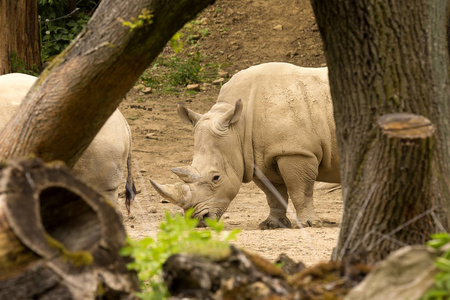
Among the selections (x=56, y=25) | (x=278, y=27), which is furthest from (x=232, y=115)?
(x=278, y=27)

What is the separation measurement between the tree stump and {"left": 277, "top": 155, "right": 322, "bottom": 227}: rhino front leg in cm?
435

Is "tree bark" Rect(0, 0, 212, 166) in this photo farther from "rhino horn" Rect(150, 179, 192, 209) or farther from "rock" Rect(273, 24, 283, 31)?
"rock" Rect(273, 24, 283, 31)

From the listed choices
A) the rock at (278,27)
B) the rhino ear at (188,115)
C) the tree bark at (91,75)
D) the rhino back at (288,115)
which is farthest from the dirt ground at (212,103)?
the tree bark at (91,75)

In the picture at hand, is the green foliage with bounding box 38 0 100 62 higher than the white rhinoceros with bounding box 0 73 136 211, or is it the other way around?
the green foliage with bounding box 38 0 100 62

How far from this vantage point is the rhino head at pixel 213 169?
26.0 ft

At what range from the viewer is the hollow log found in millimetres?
2654

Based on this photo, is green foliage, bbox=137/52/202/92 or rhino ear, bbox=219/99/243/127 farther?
green foliage, bbox=137/52/202/92

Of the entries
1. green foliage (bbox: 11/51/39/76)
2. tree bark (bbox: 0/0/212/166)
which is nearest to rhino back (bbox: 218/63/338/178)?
green foliage (bbox: 11/51/39/76)

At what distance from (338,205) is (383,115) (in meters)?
6.28

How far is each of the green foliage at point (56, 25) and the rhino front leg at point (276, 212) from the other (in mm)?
6478

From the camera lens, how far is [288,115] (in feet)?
26.5

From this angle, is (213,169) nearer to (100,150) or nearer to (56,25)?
(100,150)

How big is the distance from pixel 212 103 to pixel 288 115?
194 inches

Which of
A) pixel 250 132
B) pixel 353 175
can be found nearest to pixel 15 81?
pixel 250 132
